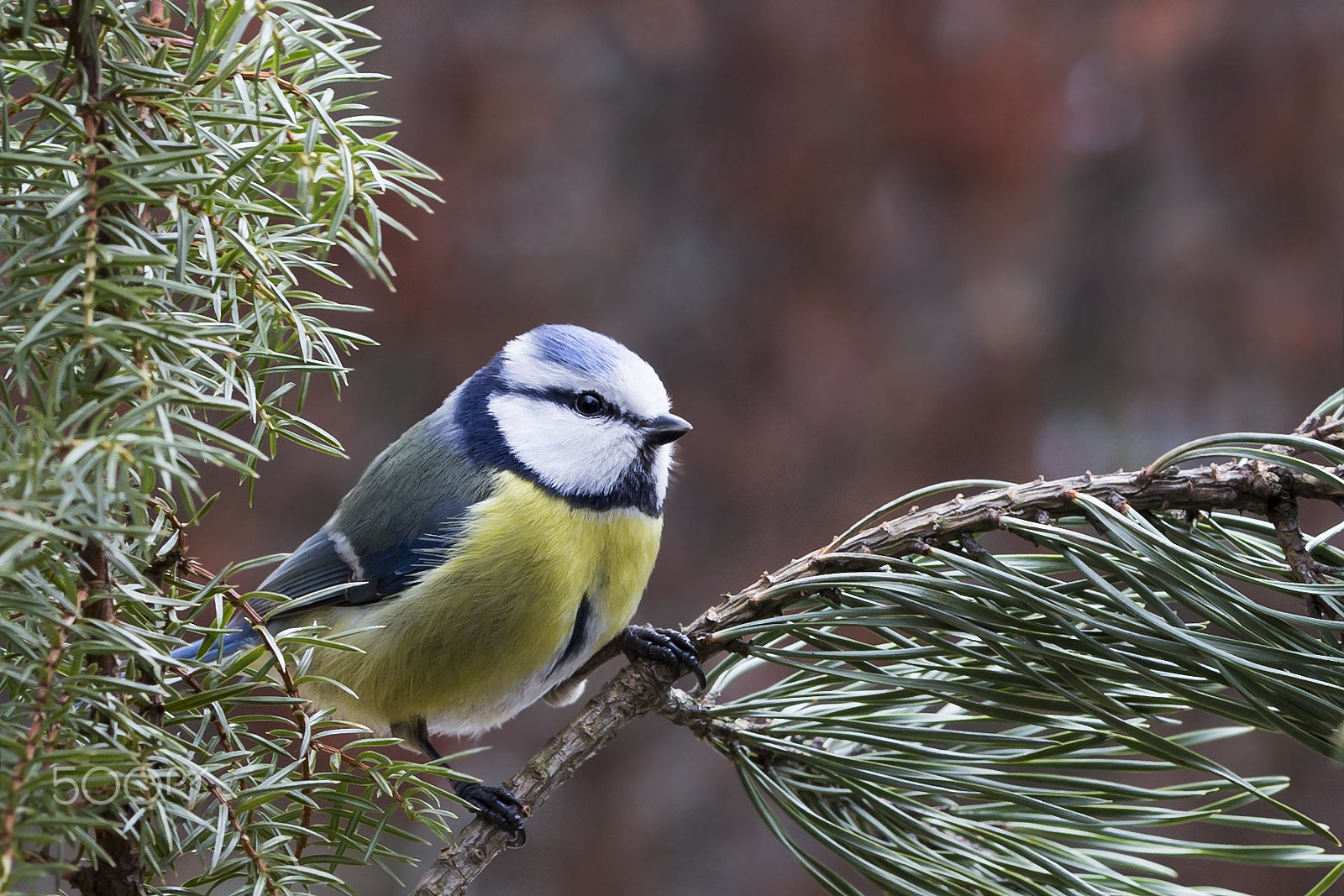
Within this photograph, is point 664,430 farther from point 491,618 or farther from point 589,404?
point 491,618

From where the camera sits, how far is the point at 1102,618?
0.44 m

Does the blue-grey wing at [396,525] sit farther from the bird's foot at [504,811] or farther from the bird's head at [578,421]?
the bird's foot at [504,811]

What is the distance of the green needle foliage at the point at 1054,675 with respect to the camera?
42cm

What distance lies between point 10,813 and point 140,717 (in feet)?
0.26

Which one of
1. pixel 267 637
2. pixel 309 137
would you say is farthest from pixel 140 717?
pixel 309 137

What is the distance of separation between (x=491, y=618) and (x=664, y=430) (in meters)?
0.23

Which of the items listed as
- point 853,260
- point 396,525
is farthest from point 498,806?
point 853,260

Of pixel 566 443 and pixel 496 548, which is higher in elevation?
pixel 566 443

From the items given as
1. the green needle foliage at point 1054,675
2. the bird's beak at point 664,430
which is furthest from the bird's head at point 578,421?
the green needle foliage at point 1054,675

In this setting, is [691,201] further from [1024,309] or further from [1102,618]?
[1102,618]

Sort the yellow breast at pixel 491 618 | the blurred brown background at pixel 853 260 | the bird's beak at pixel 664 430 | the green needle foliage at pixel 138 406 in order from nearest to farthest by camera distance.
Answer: the green needle foliage at pixel 138 406
the yellow breast at pixel 491 618
the bird's beak at pixel 664 430
the blurred brown background at pixel 853 260

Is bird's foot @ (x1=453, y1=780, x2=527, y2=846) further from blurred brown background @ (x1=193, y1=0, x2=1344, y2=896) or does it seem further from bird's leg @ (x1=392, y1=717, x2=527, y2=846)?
blurred brown background @ (x1=193, y1=0, x2=1344, y2=896)

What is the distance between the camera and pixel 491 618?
0.83m

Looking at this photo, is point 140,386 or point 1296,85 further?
→ point 1296,85
